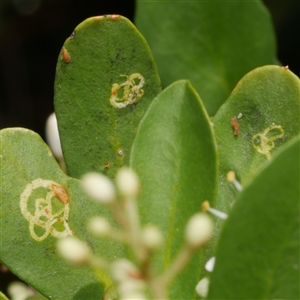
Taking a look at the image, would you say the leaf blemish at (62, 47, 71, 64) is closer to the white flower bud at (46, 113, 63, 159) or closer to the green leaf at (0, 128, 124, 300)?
the green leaf at (0, 128, 124, 300)

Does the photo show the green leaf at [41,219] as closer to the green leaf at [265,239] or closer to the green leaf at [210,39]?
the green leaf at [265,239]

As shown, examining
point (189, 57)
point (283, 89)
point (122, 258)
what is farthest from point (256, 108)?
point (189, 57)

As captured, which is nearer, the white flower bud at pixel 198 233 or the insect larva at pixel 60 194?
the white flower bud at pixel 198 233

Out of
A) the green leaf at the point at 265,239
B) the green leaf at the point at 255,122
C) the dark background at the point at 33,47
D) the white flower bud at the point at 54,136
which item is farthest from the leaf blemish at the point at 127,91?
the dark background at the point at 33,47

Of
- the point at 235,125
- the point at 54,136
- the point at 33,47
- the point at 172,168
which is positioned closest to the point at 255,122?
the point at 235,125

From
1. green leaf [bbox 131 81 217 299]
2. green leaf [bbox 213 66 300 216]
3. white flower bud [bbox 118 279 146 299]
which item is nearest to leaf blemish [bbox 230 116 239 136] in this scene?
green leaf [bbox 213 66 300 216]

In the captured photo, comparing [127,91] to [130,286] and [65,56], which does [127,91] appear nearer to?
[65,56]

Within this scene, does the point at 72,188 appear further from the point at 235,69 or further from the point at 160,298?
the point at 235,69
